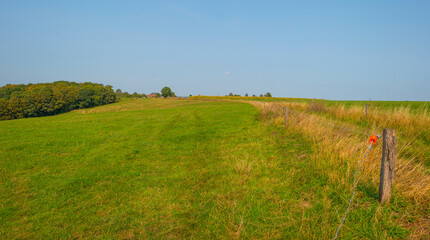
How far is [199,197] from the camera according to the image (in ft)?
18.0

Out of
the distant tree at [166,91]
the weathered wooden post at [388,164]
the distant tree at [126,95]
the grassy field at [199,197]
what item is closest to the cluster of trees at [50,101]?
the distant tree at [166,91]

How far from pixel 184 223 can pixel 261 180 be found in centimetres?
268

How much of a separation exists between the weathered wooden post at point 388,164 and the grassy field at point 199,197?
0.26 meters

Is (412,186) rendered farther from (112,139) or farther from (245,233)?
(112,139)

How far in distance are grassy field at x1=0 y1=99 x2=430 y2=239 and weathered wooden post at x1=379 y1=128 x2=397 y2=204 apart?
0.85ft

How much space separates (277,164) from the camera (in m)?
7.27

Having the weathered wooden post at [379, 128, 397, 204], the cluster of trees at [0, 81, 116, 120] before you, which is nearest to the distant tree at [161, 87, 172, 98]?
the cluster of trees at [0, 81, 116, 120]

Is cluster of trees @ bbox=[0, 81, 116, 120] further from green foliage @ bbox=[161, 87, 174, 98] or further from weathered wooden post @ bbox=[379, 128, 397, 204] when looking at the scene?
weathered wooden post @ bbox=[379, 128, 397, 204]

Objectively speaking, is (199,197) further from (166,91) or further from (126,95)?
(126,95)

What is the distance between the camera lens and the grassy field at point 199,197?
4016mm

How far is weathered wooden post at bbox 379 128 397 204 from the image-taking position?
4077 millimetres

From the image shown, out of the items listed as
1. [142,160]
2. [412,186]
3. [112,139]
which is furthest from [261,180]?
[112,139]

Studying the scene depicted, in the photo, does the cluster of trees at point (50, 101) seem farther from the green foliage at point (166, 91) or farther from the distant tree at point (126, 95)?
the distant tree at point (126, 95)

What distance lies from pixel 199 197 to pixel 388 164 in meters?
4.19
